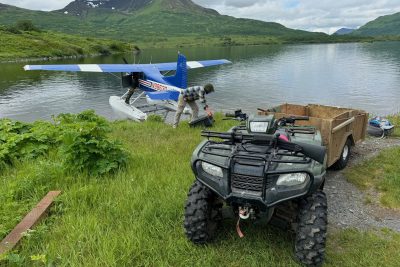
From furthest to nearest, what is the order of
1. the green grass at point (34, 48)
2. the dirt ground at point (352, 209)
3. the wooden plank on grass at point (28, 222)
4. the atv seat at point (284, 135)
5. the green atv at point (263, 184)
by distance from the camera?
1. the green grass at point (34, 48)
2. the dirt ground at point (352, 209)
3. the atv seat at point (284, 135)
4. the wooden plank on grass at point (28, 222)
5. the green atv at point (263, 184)

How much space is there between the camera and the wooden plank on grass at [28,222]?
4.62 m

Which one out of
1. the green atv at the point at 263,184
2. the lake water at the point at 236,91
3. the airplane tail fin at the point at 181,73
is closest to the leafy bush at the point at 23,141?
the green atv at the point at 263,184

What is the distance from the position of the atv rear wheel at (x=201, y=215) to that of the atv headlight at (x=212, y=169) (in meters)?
0.36

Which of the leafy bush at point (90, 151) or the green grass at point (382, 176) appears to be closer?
the green grass at point (382, 176)

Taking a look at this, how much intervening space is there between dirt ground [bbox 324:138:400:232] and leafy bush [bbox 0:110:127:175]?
14.9 ft

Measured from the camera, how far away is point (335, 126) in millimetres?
7832

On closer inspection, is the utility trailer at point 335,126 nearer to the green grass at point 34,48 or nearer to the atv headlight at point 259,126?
the atv headlight at point 259,126

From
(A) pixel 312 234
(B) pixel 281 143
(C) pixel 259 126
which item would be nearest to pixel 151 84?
(C) pixel 259 126

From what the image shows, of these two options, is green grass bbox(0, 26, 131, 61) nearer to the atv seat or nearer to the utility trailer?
the utility trailer

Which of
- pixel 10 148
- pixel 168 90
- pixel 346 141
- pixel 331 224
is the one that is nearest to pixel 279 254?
pixel 331 224

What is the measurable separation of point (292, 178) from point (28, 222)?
402 cm

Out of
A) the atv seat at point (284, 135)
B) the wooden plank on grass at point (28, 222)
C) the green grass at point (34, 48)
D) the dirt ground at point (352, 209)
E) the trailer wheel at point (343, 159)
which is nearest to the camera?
the wooden plank on grass at point (28, 222)

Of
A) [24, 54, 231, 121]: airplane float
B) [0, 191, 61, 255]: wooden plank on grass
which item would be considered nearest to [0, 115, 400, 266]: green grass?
[0, 191, 61, 255]: wooden plank on grass

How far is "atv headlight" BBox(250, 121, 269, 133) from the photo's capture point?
16.0ft
